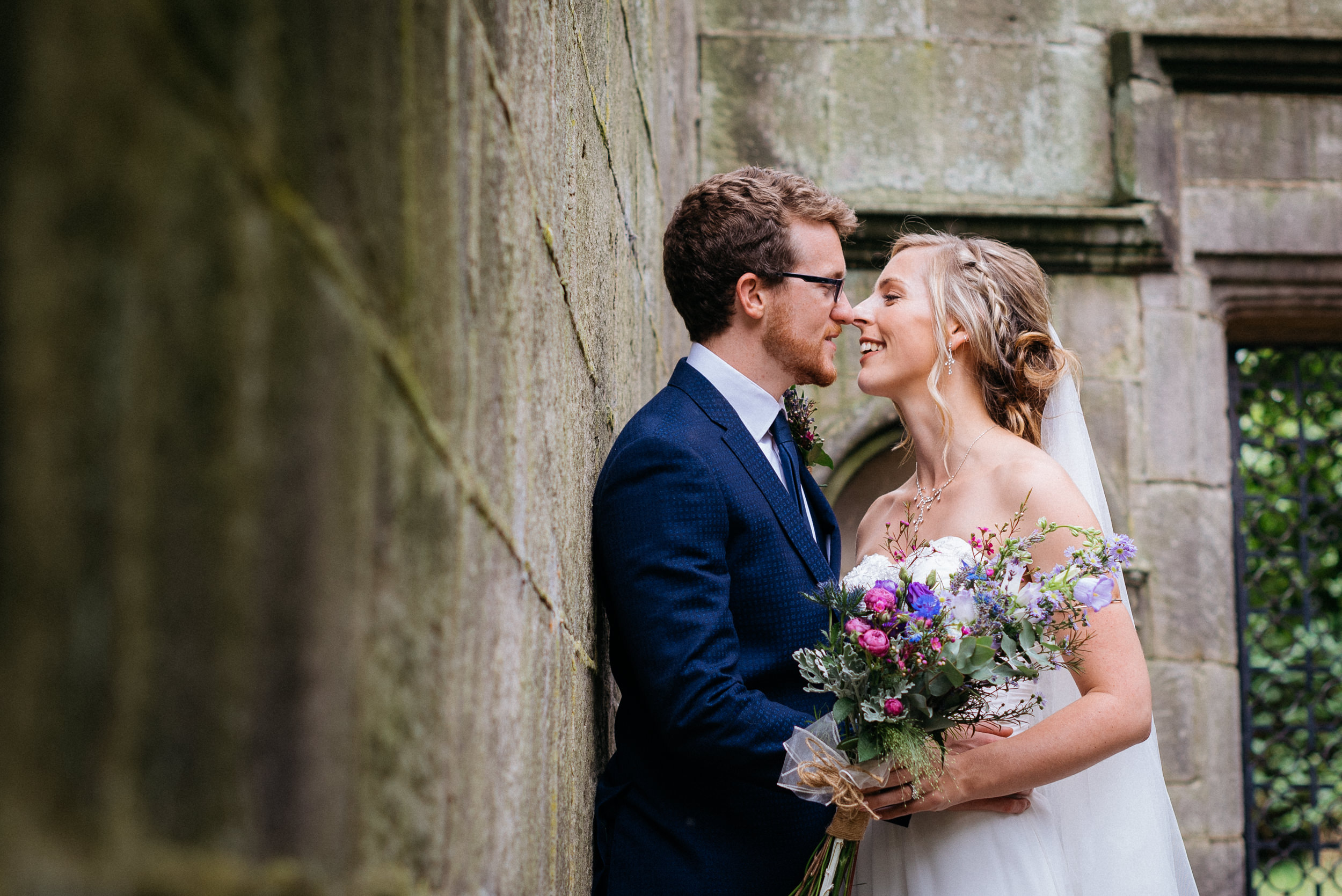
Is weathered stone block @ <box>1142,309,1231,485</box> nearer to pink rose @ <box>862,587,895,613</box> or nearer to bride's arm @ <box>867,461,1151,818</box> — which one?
bride's arm @ <box>867,461,1151,818</box>

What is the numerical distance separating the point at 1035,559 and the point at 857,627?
1.92 feet

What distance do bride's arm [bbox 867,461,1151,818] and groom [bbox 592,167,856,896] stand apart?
0.75ft

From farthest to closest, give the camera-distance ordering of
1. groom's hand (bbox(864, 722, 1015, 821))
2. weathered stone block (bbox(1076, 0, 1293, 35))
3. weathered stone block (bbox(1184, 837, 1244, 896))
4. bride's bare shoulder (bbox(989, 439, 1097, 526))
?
1. weathered stone block (bbox(1076, 0, 1293, 35))
2. weathered stone block (bbox(1184, 837, 1244, 896))
3. bride's bare shoulder (bbox(989, 439, 1097, 526))
4. groom's hand (bbox(864, 722, 1015, 821))

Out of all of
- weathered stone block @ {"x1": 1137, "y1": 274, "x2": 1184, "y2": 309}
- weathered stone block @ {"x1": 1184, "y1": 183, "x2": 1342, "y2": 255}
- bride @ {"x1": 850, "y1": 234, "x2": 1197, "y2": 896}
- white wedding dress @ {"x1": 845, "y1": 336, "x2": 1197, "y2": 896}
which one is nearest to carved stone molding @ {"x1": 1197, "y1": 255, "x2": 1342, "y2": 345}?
weathered stone block @ {"x1": 1184, "y1": 183, "x2": 1342, "y2": 255}

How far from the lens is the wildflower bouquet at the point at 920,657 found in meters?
1.72

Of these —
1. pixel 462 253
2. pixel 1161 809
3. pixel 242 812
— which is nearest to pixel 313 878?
pixel 242 812

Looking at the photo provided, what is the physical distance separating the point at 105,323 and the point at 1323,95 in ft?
18.0

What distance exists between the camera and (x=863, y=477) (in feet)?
15.4

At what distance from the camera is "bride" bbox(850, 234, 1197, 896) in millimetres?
1955

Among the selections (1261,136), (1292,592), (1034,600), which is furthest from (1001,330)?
(1292,592)

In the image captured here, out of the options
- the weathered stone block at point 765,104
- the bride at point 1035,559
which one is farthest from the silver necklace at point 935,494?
the weathered stone block at point 765,104

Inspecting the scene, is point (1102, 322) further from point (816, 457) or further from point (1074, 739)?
point (1074, 739)

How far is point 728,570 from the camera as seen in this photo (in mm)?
1899

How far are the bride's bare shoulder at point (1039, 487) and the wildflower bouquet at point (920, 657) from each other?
0.27m
